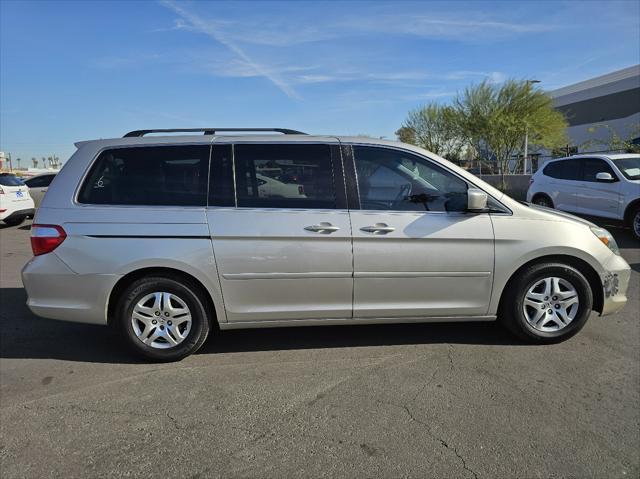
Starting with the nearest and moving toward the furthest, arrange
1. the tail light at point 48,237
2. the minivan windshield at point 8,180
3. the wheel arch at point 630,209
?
1. the tail light at point 48,237
2. the wheel arch at point 630,209
3. the minivan windshield at point 8,180

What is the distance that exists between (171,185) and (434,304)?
7.77 feet

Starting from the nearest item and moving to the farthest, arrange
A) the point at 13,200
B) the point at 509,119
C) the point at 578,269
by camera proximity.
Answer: the point at 578,269 < the point at 13,200 < the point at 509,119

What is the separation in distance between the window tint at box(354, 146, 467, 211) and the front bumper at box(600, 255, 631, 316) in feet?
4.65

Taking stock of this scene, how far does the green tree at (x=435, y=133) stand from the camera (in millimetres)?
31966

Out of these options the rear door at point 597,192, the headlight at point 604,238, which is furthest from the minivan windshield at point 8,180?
the rear door at point 597,192

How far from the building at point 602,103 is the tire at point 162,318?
139ft

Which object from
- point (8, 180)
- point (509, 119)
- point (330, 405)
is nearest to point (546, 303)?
point (330, 405)

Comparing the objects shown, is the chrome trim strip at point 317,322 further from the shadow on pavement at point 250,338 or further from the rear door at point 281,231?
the shadow on pavement at point 250,338

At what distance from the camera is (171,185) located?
369 centimetres

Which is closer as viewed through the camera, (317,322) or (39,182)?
(317,322)

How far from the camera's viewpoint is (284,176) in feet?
12.2

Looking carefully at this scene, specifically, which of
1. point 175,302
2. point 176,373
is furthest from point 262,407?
point 175,302

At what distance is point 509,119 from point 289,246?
25.7 meters

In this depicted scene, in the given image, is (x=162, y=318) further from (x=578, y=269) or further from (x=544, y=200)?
(x=544, y=200)
